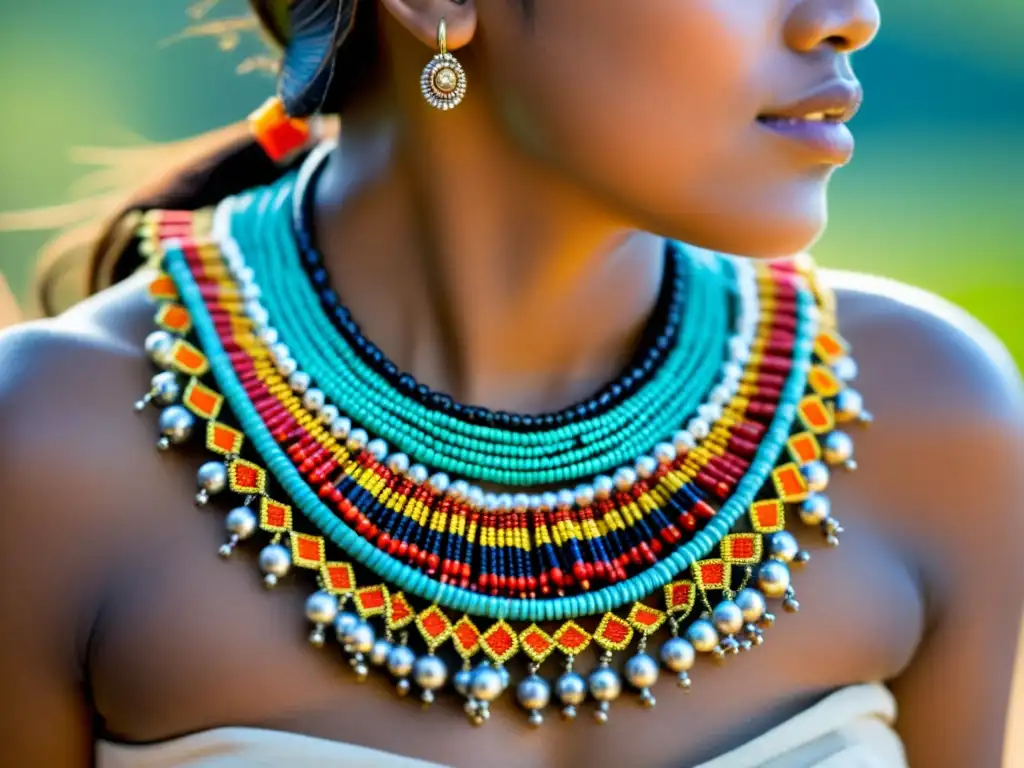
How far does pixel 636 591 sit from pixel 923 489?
30 centimetres

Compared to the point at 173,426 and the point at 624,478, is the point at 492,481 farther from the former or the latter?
the point at 173,426

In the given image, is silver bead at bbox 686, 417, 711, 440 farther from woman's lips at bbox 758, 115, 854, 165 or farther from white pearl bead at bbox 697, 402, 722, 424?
woman's lips at bbox 758, 115, 854, 165

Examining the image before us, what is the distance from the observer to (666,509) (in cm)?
116

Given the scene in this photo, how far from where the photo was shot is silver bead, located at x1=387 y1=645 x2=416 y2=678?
41.7 inches

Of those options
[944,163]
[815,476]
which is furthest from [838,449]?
[944,163]

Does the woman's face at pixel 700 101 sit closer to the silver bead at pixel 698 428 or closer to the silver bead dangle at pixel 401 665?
the silver bead at pixel 698 428

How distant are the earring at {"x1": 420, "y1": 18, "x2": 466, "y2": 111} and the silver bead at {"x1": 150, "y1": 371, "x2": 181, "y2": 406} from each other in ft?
1.07

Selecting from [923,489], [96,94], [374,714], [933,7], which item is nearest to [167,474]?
[374,714]

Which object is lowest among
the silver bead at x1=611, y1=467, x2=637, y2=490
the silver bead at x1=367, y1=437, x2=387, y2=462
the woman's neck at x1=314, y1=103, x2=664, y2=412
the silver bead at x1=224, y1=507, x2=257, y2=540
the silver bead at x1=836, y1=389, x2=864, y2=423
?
the silver bead at x1=224, y1=507, x2=257, y2=540

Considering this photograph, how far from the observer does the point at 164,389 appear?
113cm

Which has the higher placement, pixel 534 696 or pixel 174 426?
pixel 174 426

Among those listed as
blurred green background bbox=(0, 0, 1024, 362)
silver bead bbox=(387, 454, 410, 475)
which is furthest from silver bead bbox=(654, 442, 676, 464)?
blurred green background bbox=(0, 0, 1024, 362)

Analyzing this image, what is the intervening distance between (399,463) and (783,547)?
338 millimetres

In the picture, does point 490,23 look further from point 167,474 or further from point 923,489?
point 923,489
